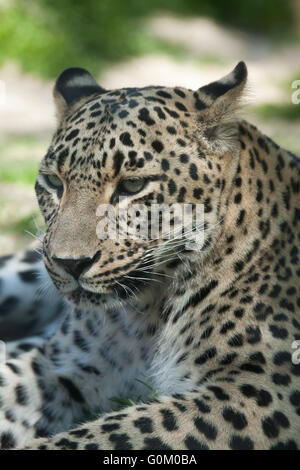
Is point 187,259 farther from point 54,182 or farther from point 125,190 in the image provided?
point 54,182

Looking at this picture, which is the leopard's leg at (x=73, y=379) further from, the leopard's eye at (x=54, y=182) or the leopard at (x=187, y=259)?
the leopard's eye at (x=54, y=182)

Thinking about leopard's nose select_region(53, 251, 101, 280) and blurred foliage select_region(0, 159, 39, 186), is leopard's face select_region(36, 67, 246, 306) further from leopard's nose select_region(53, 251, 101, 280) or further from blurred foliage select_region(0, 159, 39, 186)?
blurred foliage select_region(0, 159, 39, 186)

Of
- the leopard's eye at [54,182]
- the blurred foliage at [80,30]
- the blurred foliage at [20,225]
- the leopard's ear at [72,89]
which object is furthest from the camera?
the blurred foliage at [80,30]

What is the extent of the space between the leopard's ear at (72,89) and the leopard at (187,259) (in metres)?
0.11

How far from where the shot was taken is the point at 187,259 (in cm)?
475

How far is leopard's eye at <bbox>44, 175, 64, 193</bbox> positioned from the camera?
193 inches

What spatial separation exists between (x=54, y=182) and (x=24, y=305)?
1998mm

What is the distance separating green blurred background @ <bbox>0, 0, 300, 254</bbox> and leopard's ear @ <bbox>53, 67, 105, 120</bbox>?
4.49 m

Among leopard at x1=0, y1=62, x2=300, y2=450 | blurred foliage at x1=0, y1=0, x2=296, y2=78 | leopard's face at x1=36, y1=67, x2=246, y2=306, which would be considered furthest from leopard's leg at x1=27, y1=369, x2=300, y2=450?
blurred foliage at x1=0, y1=0, x2=296, y2=78

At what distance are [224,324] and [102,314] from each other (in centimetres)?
110

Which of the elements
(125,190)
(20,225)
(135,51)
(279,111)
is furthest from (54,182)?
(135,51)

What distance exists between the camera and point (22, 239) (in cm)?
821

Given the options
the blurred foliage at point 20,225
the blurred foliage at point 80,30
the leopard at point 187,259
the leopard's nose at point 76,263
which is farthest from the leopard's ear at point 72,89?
the blurred foliage at point 80,30

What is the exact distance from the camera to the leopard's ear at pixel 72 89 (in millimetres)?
5350
